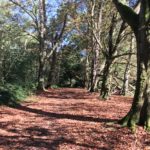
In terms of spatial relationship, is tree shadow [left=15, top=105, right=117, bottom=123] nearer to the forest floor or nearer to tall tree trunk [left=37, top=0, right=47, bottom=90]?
the forest floor

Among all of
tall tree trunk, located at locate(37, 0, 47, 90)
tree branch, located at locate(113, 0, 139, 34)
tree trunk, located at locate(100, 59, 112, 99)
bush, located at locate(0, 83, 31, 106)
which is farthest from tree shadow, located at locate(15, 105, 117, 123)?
tall tree trunk, located at locate(37, 0, 47, 90)

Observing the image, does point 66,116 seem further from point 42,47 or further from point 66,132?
point 42,47

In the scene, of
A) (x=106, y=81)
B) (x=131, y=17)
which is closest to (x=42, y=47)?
(x=106, y=81)

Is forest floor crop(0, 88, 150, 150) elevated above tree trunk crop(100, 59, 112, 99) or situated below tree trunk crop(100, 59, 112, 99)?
below

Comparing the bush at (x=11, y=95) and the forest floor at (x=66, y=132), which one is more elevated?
the bush at (x=11, y=95)

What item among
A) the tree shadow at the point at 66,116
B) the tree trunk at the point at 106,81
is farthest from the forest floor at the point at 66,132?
the tree trunk at the point at 106,81

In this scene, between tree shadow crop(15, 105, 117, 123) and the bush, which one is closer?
tree shadow crop(15, 105, 117, 123)

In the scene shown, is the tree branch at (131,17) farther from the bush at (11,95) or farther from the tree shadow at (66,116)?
the bush at (11,95)

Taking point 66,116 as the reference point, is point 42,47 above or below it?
above

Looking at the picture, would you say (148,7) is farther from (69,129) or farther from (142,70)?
(69,129)

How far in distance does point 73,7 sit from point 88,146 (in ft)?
46.7

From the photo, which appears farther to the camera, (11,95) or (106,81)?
(106,81)

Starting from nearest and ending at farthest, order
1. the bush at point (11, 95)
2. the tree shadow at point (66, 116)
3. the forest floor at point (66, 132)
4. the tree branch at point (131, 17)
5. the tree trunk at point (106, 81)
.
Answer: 1. the forest floor at point (66, 132)
2. the tree branch at point (131, 17)
3. the tree shadow at point (66, 116)
4. the bush at point (11, 95)
5. the tree trunk at point (106, 81)

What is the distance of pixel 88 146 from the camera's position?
8.96m
